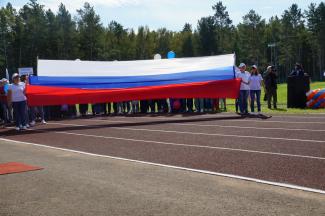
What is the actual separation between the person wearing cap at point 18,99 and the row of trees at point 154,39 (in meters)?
66.9

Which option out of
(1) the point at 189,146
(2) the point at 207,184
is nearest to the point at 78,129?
(1) the point at 189,146

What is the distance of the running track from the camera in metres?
8.01

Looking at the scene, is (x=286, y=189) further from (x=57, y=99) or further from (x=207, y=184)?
(x=57, y=99)

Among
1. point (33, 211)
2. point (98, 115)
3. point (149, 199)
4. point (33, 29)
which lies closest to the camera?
point (33, 211)


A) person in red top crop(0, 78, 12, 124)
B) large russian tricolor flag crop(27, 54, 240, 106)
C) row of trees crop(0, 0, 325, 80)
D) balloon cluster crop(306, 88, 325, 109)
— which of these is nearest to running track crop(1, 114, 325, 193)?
large russian tricolor flag crop(27, 54, 240, 106)

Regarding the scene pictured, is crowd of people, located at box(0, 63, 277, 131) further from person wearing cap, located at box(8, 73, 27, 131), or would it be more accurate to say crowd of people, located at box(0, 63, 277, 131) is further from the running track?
the running track

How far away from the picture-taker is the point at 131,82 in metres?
18.6

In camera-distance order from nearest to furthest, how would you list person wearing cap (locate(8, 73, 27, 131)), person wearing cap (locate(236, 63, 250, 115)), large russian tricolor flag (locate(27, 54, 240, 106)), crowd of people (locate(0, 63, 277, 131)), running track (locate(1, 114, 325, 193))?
1. running track (locate(1, 114, 325, 193))
2. person wearing cap (locate(8, 73, 27, 131))
3. crowd of people (locate(0, 63, 277, 131))
4. large russian tricolor flag (locate(27, 54, 240, 106))
5. person wearing cap (locate(236, 63, 250, 115))

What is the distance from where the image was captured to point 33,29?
269 ft

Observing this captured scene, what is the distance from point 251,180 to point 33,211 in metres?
3.17

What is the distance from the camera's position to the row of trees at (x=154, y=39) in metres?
82.7

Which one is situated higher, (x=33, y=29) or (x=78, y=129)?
(x=33, y=29)

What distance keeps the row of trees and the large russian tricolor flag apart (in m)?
64.8

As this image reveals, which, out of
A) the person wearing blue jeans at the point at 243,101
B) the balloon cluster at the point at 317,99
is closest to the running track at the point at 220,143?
the person wearing blue jeans at the point at 243,101
